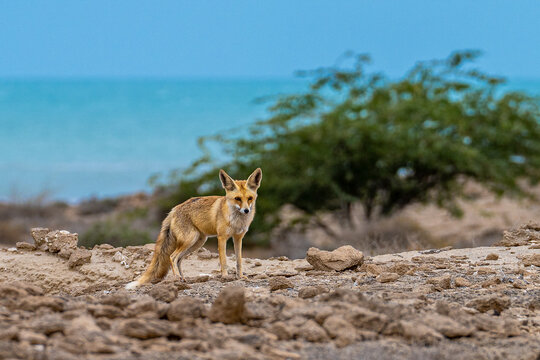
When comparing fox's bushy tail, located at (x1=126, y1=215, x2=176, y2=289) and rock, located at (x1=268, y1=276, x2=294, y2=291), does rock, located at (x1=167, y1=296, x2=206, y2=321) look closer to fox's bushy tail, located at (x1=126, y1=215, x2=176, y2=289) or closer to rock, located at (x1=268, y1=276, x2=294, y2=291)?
rock, located at (x1=268, y1=276, x2=294, y2=291)

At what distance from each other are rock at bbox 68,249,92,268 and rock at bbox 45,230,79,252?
32cm

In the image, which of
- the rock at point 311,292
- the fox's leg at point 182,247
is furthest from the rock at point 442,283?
the fox's leg at point 182,247

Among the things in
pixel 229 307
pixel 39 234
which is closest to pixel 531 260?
pixel 229 307

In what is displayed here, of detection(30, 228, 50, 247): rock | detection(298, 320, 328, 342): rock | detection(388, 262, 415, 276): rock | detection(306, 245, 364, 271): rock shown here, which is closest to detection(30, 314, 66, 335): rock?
detection(298, 320, 328, 342): rock

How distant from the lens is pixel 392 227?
18.8 m

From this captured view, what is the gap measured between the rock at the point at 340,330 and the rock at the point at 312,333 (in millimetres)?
58

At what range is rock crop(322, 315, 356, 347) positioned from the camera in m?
5.19

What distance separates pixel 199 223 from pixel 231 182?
74 centimetres

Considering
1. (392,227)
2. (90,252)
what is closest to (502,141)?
(392,227)

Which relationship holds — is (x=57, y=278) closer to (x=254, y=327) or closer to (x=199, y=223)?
(x=199, y=223)

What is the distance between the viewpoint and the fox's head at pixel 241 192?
8.38m

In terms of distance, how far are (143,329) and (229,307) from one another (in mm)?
756

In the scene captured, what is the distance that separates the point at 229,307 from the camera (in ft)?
18.1

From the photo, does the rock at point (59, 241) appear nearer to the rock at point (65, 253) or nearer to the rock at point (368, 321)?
the rock at point (65, 253)
